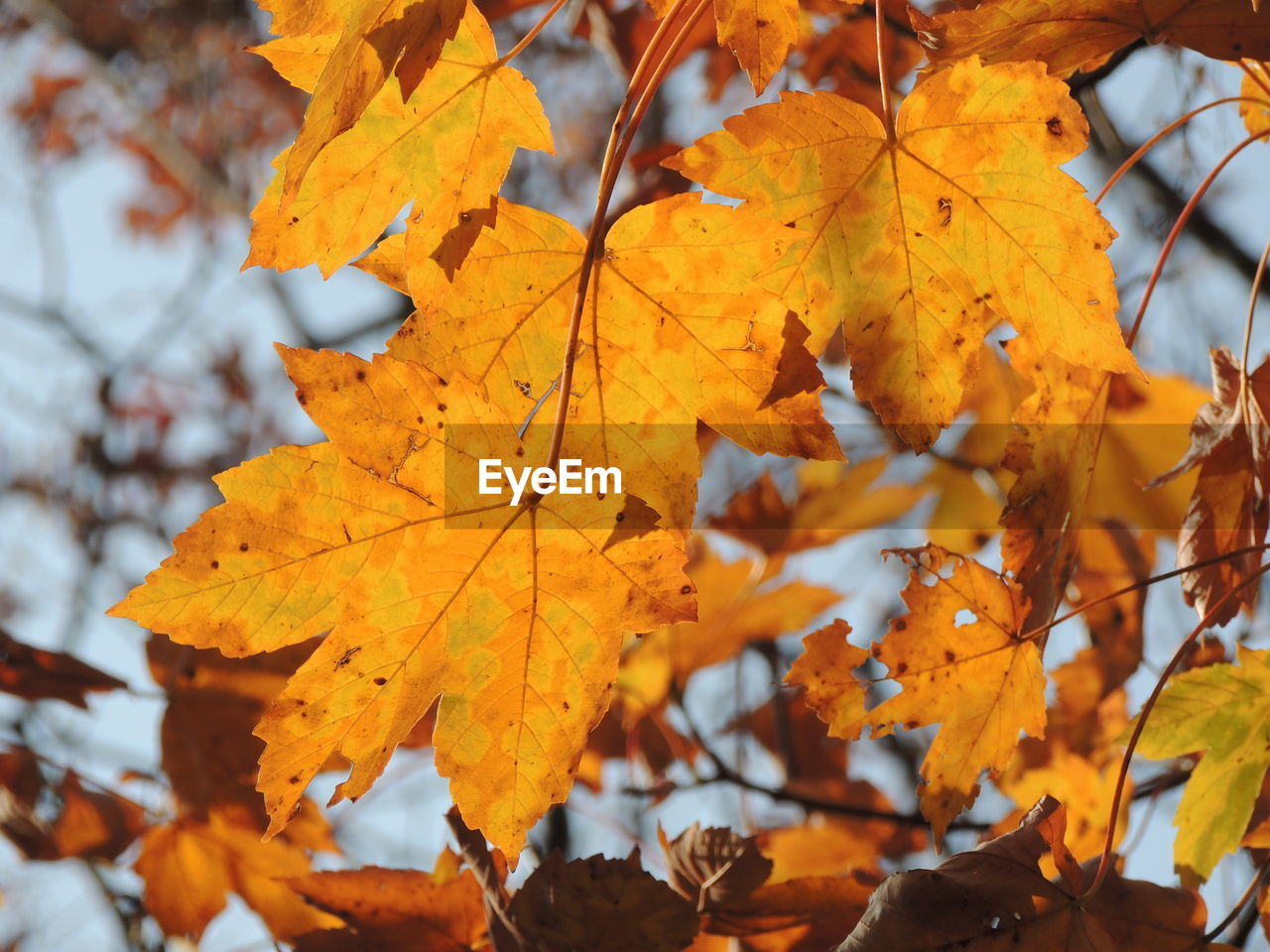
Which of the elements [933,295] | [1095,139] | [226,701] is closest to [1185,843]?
[933,295]

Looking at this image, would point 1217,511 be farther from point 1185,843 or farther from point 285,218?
point 285,218

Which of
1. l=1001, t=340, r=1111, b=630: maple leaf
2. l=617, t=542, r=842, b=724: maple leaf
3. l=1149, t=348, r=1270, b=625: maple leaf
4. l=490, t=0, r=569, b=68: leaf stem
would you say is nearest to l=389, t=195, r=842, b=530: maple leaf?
l=490, t=0, r=569, b=68: leaf stem

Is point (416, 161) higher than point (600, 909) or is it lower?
higher

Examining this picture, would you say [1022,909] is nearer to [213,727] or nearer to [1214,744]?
[1214,744]

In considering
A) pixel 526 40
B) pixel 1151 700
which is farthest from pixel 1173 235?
pixel 526 40

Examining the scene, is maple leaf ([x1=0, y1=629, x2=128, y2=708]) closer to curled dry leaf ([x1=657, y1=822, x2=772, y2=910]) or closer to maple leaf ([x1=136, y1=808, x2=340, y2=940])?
maple leaf ([x1=136, y1=808, x2=340, y2=940])

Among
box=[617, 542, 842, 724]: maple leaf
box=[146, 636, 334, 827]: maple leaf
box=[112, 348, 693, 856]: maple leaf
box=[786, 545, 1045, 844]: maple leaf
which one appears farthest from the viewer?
box=[617, 542, 842, 724]: maple leaf
